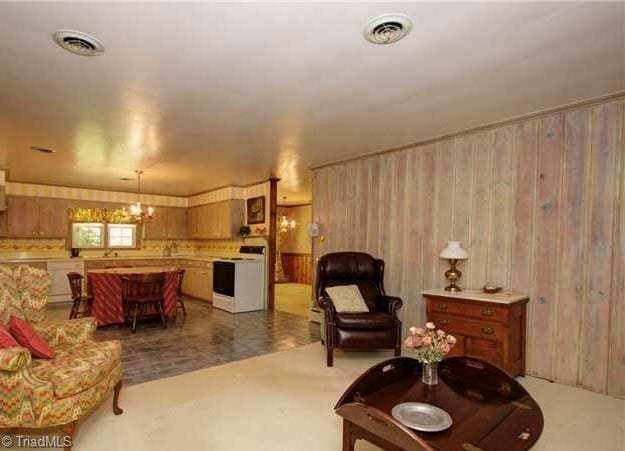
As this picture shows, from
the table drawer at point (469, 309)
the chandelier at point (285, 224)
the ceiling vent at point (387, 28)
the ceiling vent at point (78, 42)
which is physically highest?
the ceiling vent at point (387, 28)

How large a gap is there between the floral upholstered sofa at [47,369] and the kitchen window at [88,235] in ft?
19.1

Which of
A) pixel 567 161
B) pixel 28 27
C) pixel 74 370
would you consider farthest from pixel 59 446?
pixel 567 161

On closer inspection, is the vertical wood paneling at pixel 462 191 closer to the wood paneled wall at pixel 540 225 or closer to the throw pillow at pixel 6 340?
the wood paneled wall at pixel 540 225

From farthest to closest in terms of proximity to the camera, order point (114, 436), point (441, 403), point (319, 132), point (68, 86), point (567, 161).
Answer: point (319, 132)
point (567, 161)
point (68, 86)
point (114, 436)
point (441, 403)

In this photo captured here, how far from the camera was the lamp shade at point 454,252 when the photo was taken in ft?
11.9

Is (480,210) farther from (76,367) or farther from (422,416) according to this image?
(76,367)

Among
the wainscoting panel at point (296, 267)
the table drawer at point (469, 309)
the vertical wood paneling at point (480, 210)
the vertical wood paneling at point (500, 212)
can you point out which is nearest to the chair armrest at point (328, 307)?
the table drawer at point (469, 309)

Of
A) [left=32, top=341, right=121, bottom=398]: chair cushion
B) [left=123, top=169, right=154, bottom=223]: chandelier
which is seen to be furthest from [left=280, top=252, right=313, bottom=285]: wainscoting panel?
[left=32, top=341, right=121, bottom=398]: chair cushion

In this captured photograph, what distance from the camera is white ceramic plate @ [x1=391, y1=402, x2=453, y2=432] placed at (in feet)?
5.57

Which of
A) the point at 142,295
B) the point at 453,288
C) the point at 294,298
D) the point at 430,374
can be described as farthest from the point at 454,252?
the point at 294,298

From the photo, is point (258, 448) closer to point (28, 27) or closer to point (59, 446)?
point (59, 446)

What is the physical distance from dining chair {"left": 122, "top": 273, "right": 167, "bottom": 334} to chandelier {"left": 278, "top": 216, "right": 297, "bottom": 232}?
6070mm

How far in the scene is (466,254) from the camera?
3.70m

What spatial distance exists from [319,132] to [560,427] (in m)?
3.33
